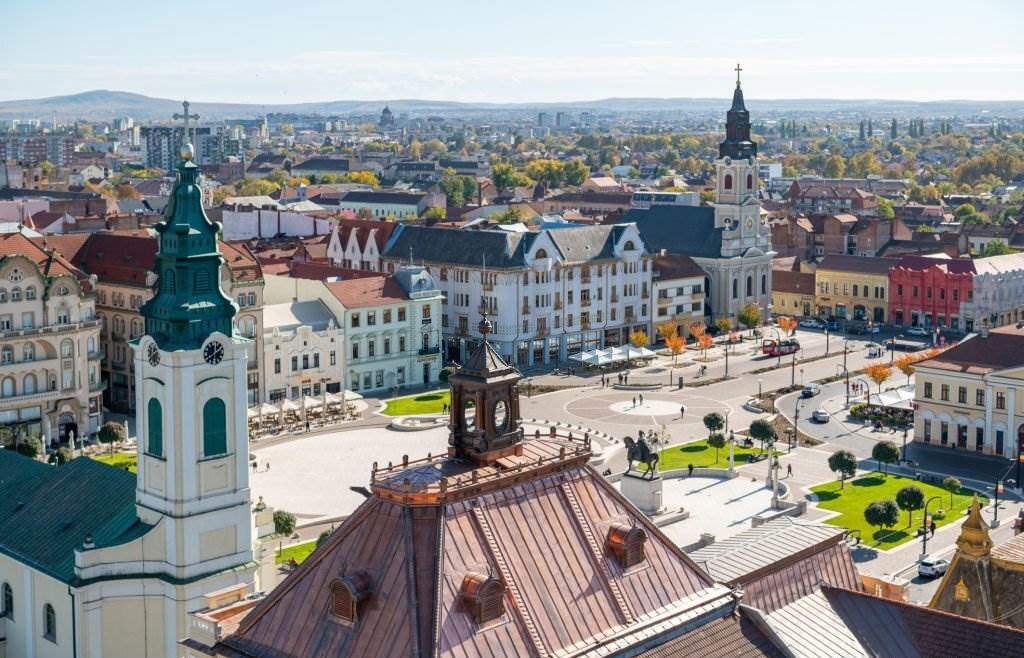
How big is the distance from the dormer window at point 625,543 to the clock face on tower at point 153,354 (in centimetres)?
2147

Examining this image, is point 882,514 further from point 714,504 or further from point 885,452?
point 885,452

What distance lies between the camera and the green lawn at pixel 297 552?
64.1 metres

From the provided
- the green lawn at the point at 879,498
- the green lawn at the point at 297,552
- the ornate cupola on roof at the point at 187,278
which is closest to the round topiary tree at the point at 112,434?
the green lawn at the point at 297,552

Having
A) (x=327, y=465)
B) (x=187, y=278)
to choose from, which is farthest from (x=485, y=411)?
(x=327, y=465)

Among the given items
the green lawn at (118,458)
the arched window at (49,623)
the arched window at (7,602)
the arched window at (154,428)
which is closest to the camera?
the arched window at (154,428)

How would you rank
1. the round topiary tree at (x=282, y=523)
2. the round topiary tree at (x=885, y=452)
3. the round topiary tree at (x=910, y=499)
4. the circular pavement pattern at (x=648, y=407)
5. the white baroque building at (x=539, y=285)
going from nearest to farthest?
the round topiary tree at (x=282, y=523)
the round topiary tree at (x=910, y=499)
the round topiary tree at (x=885, y=452)
the circular pavement pattern at (x=648, y=407)
the white baroque building at (x=539, y=285)

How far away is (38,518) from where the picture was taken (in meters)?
52.3

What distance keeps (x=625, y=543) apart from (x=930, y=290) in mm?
105420

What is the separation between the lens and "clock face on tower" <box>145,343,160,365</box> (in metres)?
49.8

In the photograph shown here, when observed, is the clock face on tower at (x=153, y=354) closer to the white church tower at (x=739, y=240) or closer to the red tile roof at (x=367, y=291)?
the red tile roof at (x=367, y=291)

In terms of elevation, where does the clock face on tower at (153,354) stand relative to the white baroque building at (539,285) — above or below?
above

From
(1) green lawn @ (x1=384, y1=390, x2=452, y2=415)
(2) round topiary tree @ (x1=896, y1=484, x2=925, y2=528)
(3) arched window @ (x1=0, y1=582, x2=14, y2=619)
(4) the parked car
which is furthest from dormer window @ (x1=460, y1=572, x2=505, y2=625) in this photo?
(1) green lawn @ (x1=384, y1=390, x2=452, y2=415)

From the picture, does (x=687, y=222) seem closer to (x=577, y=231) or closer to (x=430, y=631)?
(x=577, y=231)

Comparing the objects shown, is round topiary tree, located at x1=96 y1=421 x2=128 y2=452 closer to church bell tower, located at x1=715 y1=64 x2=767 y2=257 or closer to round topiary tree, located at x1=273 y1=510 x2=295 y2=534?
round topiary tree, located at x1=273 y1=510 x2=295 y2=534
